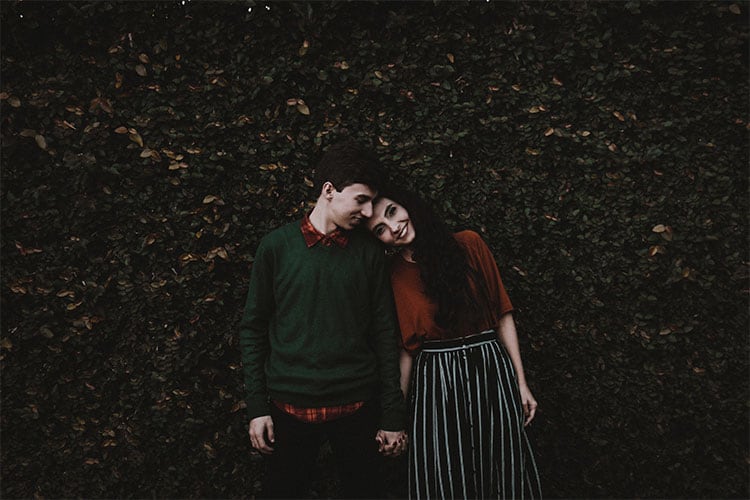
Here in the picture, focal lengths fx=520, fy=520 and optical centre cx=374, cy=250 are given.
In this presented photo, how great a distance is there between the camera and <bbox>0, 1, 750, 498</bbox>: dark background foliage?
2.98 m

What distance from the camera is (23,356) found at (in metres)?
3.07

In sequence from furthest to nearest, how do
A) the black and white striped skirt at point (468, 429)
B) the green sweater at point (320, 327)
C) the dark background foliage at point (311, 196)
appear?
the dark background foliage at point (311, 196) < the black and white striped skirt at point (468, 429) < the green sweater at point (320, 327)

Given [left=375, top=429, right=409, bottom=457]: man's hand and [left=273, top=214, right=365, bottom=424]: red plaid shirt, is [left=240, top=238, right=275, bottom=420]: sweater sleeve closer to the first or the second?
[left=273, top=214, right=365, bottom=424]: red plaid shirt

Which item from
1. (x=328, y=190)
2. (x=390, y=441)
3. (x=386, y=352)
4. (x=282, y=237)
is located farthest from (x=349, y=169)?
(x=390, y=441)

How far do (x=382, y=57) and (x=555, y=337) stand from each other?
6.54ft

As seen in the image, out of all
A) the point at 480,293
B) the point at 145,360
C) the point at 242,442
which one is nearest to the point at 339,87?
the point at 480,293

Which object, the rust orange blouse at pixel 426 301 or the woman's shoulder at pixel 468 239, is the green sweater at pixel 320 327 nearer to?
the rust orange blouse at pixel 426 301

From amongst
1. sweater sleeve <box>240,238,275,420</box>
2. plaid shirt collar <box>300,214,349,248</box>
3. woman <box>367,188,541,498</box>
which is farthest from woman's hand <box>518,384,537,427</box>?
sweater sleeve <box>240,238,275,420</box>

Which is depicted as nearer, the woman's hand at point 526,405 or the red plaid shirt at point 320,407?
the red plaid shirt at point 320,407

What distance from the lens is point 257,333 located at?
2.48m

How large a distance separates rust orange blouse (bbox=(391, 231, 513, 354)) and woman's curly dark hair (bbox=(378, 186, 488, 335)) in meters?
0.04

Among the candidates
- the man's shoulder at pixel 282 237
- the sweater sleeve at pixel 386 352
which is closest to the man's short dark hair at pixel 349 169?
the man's shoulder at pixel 282 237

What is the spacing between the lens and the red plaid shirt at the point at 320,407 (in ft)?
7.83

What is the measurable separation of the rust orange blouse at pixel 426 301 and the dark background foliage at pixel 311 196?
536mm
